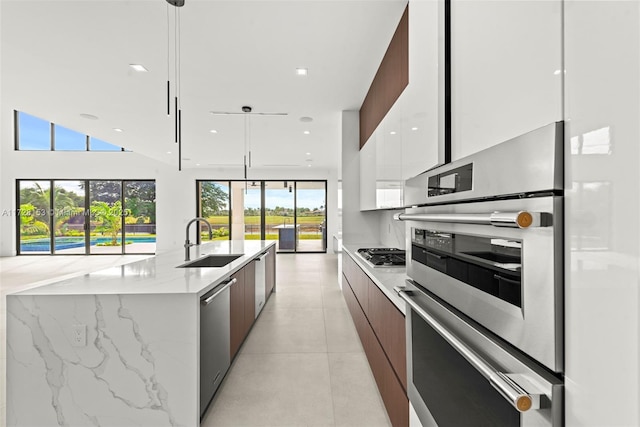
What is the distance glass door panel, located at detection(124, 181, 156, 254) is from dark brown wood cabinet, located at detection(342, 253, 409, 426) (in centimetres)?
938

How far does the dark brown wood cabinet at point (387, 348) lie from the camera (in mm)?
1532

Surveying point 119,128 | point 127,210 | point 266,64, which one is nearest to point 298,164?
point 119,128

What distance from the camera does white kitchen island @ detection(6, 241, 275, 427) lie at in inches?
68.3

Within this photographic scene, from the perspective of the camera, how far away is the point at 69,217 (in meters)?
9.55

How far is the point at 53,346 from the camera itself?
1.74 meters

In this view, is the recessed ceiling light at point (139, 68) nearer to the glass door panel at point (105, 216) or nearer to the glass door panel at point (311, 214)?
the glass door panel at point (311, 214)

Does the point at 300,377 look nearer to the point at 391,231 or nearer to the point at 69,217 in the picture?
the point at 391,231

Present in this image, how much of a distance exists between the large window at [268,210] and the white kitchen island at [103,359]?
872cm

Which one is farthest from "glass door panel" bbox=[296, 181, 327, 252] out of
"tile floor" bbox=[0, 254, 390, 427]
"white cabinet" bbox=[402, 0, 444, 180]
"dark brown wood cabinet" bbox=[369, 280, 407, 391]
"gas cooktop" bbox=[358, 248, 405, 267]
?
"white cabinet" bbox=[402, 0, 444, 180]

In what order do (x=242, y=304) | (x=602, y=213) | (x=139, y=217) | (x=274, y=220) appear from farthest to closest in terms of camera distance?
(x=274, y=220) < (x=139, y=217) < (x=242, y=304) < (x=602, y=213)

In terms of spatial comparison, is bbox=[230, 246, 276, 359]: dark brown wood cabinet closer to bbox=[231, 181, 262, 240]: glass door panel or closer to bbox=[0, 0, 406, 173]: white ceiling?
bbox=[0, 0, 406, 173]: white ceiling

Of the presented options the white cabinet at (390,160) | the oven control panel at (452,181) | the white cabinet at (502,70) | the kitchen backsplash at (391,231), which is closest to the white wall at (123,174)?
the kitchen backsplash at (391,231)

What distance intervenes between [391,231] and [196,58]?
9.43 ft

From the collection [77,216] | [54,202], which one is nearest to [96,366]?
Result: [77,216]
